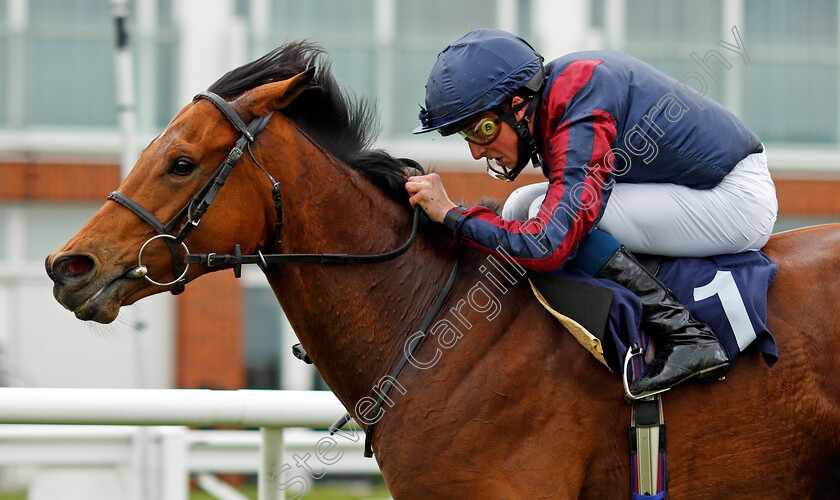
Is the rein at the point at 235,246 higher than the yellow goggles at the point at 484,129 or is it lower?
lower

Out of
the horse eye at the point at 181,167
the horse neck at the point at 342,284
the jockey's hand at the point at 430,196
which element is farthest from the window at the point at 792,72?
the horse eye at the point at 181,167

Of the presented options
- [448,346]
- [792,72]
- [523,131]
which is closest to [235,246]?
[448,346]

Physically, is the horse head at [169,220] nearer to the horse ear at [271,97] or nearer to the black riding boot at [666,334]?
the horse ear at [271,97]

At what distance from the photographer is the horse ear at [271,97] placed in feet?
9.70

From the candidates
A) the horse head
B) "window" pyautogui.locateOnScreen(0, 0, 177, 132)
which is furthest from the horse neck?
"window" pyautogui.locateOnScreen(0, 0, 177, 132)

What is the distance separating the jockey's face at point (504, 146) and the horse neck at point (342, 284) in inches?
16.4

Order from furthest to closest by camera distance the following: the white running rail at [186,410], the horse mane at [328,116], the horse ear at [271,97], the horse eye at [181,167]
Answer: the white running rail at [186,410], the horse mane at [328,116], the horse ear at [271,97], the horse eye at [181,167]

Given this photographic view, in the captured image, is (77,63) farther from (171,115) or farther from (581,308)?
(581,308)

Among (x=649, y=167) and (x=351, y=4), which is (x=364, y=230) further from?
(x=351, y=4)

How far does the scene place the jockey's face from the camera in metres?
3.00

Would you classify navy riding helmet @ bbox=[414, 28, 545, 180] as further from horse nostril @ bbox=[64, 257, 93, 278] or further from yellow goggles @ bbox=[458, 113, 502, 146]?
horse nostril @ bbox=[64, 257, 93, 278]

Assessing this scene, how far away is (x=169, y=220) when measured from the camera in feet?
9.30

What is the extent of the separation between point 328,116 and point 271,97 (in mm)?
251

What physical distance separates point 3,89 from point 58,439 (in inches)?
235
